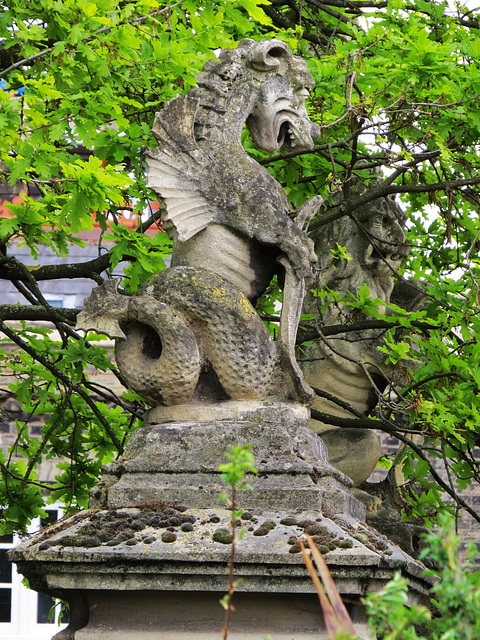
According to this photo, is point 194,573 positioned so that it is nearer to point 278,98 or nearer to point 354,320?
point 278,98

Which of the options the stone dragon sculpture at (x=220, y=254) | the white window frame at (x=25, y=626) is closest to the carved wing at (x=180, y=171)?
the stone dragon sculpture at (x=220, y=254)

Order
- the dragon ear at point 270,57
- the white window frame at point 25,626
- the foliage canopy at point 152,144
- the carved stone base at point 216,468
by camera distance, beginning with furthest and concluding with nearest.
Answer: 1. the white window frame at point 25,626
2. the foliage canopy at point 152,144
3. the dragon ear at point 270,57
4. the carved stone base at point 216,468

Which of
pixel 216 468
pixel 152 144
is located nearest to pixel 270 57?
pixel 152 144

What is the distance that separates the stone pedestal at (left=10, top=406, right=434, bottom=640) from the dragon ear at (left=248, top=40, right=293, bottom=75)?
76.2 inches

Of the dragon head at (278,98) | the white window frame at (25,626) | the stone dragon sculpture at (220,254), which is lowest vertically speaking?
the white window frame at (25,626)

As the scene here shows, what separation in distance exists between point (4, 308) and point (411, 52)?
126 inches

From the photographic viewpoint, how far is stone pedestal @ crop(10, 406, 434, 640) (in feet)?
10.8

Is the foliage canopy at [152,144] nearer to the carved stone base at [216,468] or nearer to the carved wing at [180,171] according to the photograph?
the carved wing at [180,171]

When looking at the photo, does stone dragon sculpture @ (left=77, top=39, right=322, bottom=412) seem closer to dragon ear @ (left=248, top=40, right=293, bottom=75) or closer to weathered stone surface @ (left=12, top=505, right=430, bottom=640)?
dragon ear @ (left=248, top=40, right=293, bottom=75)

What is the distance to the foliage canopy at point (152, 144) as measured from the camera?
16.9 ft

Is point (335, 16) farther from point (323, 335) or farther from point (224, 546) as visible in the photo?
point (224, 546)

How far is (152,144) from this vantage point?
20.3ft

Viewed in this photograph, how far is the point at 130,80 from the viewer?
19.7 ft

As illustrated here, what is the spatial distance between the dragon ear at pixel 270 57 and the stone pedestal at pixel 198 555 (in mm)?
1936
